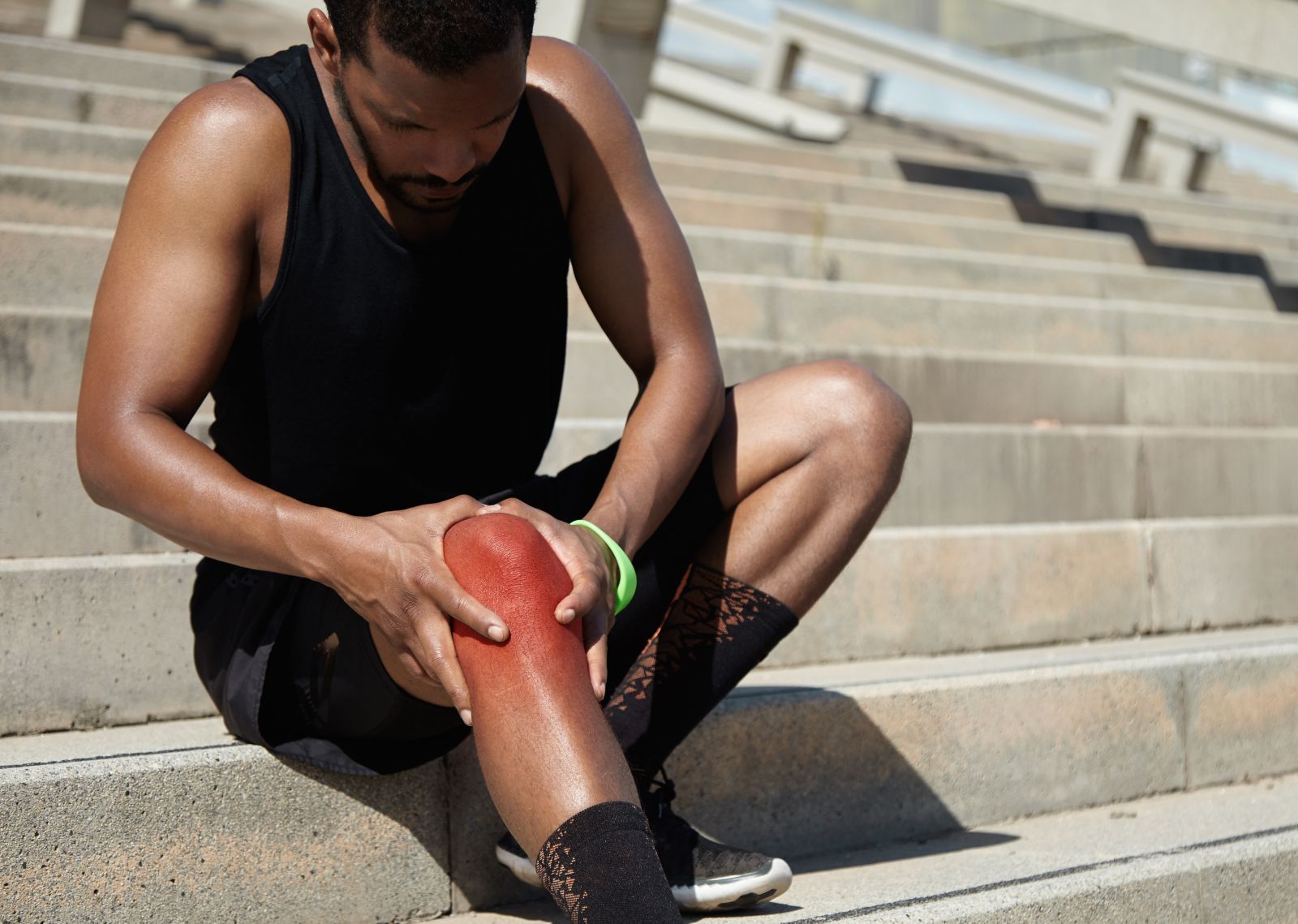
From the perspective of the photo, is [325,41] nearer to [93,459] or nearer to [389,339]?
[389,339]

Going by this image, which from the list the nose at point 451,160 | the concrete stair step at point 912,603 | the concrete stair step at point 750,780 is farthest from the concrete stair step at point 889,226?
the nose at point 451,160

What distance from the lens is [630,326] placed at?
6.83 ft

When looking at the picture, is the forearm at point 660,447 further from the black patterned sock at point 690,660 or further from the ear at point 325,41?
the ear at point 325,41

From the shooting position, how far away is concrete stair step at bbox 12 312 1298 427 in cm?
288

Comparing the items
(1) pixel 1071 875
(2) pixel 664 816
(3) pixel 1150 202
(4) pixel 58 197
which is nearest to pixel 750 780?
(2) pixel 664 816

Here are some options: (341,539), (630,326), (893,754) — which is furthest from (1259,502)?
(341,539)

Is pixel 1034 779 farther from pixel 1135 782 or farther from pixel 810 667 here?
pixel 810 667

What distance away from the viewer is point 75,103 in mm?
4438

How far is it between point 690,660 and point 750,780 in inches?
17.5

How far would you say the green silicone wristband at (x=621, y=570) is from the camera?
1.72m

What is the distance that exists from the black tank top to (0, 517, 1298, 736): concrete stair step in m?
0.44

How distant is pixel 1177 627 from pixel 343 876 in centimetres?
224

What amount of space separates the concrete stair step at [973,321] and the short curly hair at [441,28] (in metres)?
2.06

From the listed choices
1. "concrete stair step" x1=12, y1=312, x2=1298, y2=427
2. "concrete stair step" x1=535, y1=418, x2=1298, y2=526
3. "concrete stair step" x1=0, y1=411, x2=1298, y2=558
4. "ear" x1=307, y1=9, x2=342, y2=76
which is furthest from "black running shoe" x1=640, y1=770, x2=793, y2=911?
"concrete stair step" x1=12, y1=312, x2=1298, y2=427
